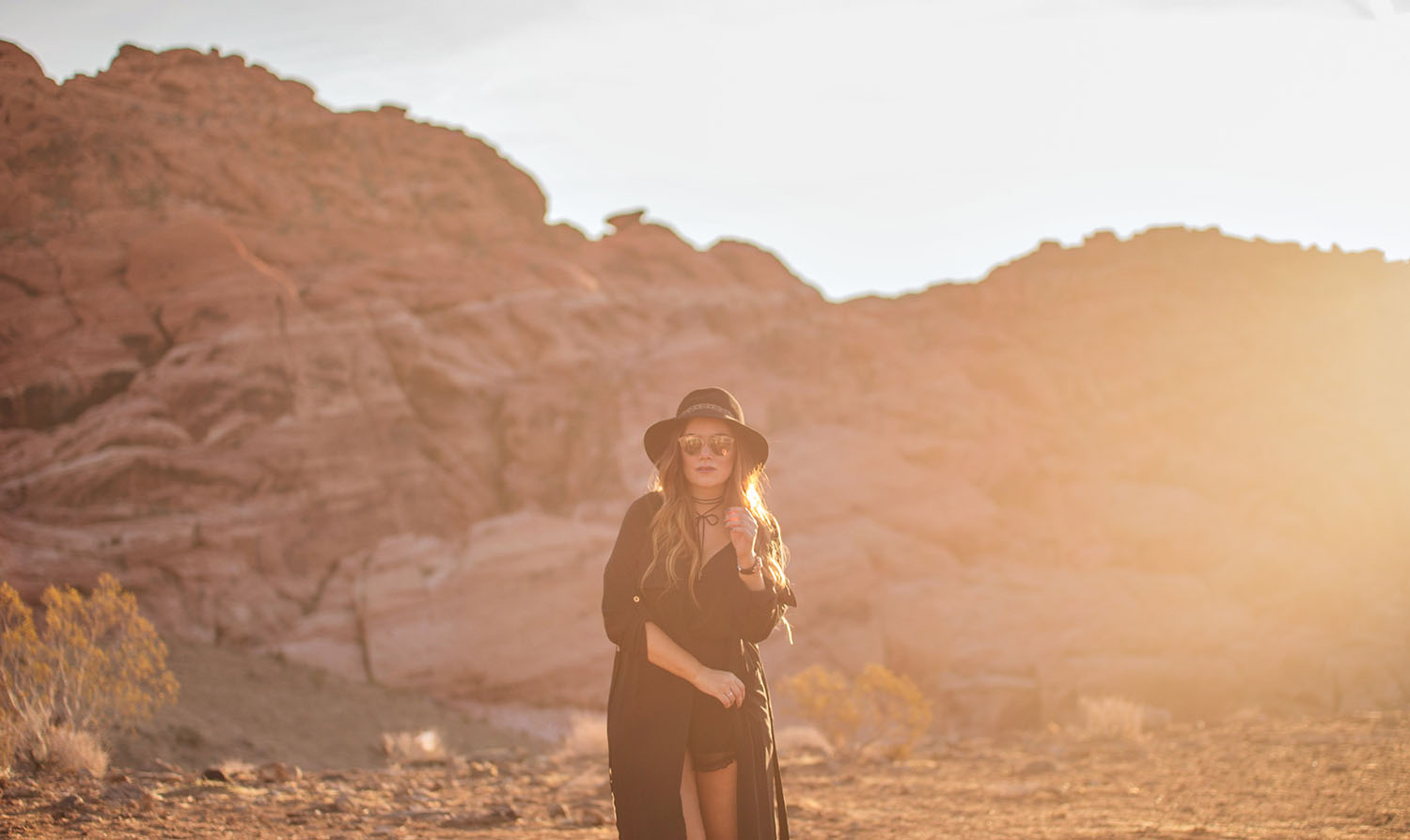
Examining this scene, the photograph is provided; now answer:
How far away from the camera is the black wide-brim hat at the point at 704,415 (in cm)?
446

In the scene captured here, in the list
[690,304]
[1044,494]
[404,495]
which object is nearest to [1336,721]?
[1044,494]

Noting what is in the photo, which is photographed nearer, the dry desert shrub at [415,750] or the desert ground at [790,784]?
the desert ground at [790,784]

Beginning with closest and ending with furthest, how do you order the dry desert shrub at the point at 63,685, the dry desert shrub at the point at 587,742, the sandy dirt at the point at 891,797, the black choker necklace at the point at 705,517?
the black choker necklace at the point at 705,517
the sandy dirt at the point at 891,797
the dry desert shrub at the point at 63,685
the dry desert shrub at the point at 587,742

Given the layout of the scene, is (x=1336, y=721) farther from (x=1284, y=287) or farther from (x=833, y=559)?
(x=1284, y=287)

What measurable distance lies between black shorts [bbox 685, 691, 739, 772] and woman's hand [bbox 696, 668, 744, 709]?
3.2 inches

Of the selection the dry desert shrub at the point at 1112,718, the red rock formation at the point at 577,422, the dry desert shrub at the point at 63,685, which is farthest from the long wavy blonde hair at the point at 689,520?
the red rock formation at the point at 577,422

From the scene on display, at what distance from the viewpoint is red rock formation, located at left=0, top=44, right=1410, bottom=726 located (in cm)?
1981

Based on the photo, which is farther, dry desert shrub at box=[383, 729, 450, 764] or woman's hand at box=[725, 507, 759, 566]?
dry desert shrub at box=[383, 729, 450, 764]

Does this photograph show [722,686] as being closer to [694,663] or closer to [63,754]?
[694,663]

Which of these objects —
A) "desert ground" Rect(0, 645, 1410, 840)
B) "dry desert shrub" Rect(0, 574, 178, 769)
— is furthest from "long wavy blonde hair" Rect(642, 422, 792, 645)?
"dry desert shrub" Rect(0, 574, 178, 769)

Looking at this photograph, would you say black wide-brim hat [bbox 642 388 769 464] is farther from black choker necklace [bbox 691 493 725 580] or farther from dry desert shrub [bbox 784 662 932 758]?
dry desert shrub [bbox 784 662 932 758]

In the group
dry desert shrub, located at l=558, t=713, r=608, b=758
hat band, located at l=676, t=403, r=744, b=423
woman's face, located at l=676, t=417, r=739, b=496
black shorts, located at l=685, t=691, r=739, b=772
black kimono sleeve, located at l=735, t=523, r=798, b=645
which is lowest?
dry desert shrub, located at l=558, t=713, r=608, b=758

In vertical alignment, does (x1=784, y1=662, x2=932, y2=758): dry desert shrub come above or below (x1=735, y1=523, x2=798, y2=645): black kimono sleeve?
below

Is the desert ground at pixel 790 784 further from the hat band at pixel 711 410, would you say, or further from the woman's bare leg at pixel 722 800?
the hat band at pixel 711 410
